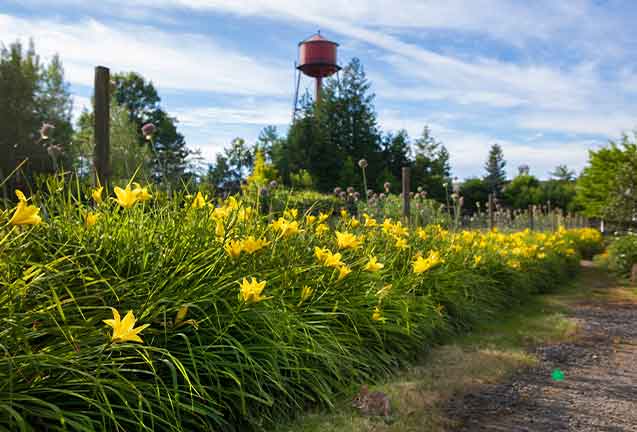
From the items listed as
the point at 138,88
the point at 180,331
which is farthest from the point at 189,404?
the point at 138,88

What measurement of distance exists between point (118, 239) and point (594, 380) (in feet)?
9.92

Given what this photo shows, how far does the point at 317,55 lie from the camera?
30016mm

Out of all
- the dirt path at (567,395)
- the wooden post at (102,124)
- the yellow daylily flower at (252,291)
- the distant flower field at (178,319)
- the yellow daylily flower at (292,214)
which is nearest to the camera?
the distant flower field at (178,319)

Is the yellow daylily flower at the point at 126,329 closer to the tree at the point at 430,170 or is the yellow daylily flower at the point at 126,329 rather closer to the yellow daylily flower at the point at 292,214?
the yellow daylily flower at the point at 292,214

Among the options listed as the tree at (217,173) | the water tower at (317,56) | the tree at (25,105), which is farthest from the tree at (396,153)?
the tree at (217,173)

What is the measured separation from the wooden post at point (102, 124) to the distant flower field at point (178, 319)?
33.9 inches

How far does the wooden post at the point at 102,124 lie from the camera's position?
3582 mm

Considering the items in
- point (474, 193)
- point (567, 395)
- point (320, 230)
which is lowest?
point (567, 395)

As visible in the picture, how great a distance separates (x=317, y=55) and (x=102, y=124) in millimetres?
27760

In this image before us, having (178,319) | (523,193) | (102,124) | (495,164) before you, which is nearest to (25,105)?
(102,124)

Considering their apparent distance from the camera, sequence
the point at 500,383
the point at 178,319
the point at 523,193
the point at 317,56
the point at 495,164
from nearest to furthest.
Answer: the point at 178,319
the point at 500,383
the point at 317,56
the point at 523,193
the point at 495,164

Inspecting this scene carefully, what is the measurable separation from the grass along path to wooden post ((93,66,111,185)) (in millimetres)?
2321

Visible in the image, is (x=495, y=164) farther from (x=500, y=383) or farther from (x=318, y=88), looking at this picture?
(x=500, y=383)

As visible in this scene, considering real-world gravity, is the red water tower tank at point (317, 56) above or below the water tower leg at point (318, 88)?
above
